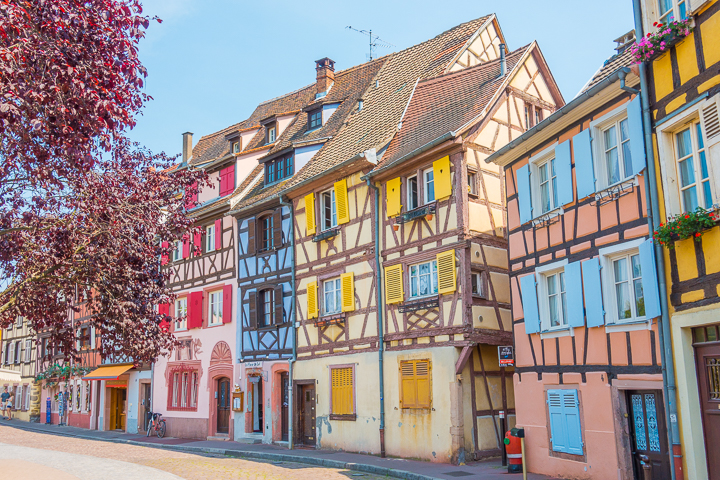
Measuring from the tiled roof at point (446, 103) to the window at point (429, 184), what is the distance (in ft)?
2.42

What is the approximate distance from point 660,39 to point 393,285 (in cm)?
933

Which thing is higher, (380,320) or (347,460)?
(380,320)

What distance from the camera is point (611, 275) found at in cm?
Answer: 1177

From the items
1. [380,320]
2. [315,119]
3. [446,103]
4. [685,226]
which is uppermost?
[315,119]

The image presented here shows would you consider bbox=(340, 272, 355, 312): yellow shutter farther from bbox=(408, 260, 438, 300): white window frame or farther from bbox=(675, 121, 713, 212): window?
bbox=(675, 121, 713, 212): window

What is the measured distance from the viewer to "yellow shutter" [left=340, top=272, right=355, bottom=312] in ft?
62.0

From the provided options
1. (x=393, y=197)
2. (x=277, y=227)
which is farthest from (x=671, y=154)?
(x=277, y=227)

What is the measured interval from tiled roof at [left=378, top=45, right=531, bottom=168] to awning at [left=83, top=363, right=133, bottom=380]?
1706cm

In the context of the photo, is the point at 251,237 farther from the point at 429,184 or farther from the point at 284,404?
the point at 429,184

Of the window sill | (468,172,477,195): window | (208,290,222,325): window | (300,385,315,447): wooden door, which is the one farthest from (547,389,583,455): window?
(208,290,222,325): window

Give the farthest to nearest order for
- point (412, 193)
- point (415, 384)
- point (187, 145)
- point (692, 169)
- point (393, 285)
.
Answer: point (187, 145)
point (412, 193)
point (393, 285)
point (415, 384)
point (692, 169)

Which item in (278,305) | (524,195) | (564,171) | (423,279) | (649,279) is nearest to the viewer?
(649,279)

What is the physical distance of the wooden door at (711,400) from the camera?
30.2 ft

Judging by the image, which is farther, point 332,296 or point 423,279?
point 332,296
